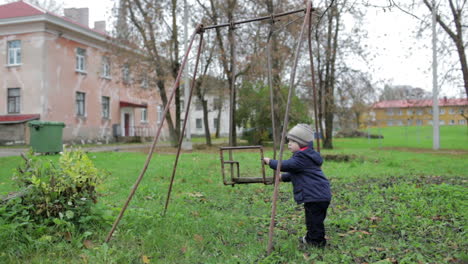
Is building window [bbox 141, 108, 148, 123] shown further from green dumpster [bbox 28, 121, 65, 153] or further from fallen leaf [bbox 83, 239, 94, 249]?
fallen leaf [bbox 83, 239, 94, 249]

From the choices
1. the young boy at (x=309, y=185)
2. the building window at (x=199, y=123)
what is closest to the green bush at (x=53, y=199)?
the young boy at (x=309, y=185)

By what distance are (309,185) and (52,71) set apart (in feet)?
76.7

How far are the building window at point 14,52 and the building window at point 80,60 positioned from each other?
3415mm

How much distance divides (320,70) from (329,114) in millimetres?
2854

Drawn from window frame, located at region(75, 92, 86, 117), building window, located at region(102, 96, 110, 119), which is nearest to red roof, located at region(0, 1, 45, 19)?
window frame, located at region(75, 92, 86, 117)

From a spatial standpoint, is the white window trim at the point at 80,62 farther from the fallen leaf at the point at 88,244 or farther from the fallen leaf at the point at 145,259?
the fallen leaf at the point at 145,259

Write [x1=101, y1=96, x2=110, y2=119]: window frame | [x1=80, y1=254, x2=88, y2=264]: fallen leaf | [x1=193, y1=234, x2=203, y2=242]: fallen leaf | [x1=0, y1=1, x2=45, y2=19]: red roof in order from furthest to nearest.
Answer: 1. [x1=101, y1=96, x2=110, y2=119]: window frame
2. [x1=0, y1=1, x2=45, y2=19]: red roof
3. [x1=193, y1=234, x2=203, y2=242]: fallen leaf
4. [x1=80, y1=254, x2=88, y2=264]: fallen leaf

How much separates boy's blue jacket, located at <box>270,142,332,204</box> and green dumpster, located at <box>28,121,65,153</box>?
43.4ft

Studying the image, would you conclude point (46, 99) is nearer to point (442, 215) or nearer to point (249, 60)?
point (249, 60)

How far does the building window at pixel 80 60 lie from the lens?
2599cm

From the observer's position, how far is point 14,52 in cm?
2406

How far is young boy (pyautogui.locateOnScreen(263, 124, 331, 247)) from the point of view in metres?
4.00

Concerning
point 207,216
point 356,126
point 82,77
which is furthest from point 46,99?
point 356,126

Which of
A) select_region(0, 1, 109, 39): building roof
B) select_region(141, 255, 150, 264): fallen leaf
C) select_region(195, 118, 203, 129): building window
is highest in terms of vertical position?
select_region(0, 1, 109, 39): building roof
